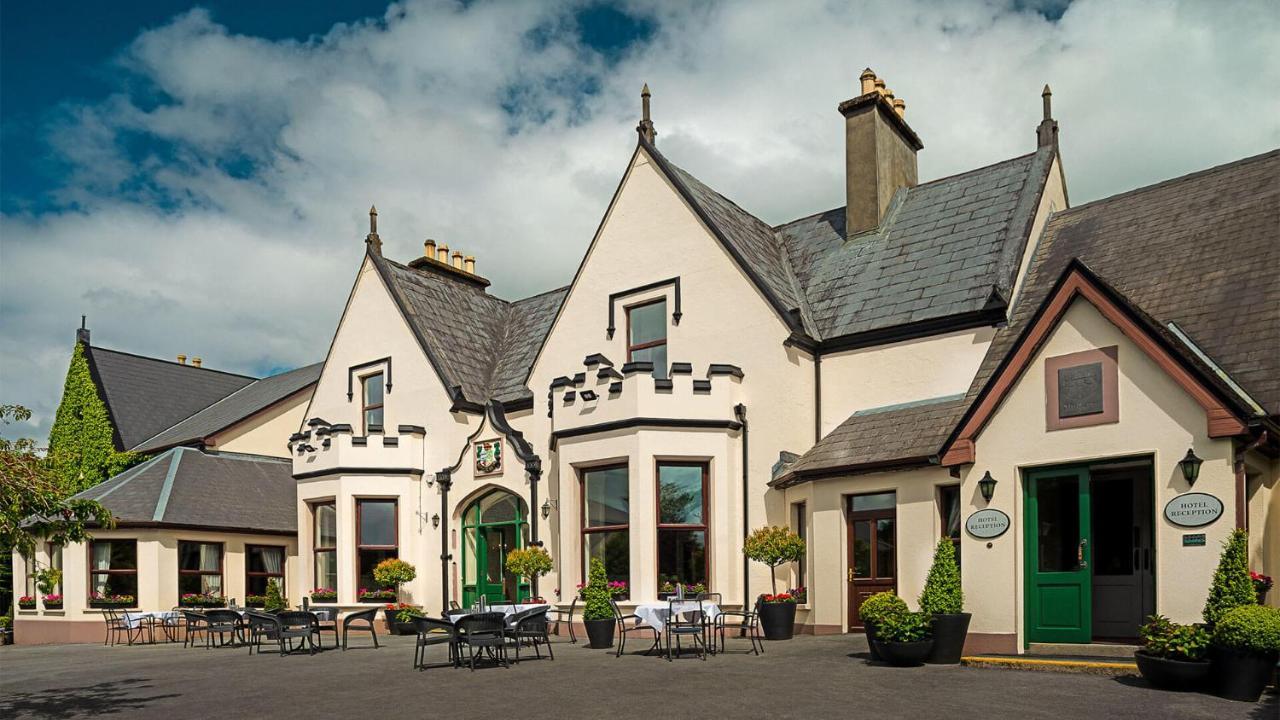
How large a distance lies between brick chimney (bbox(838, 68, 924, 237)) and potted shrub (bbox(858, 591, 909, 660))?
10.1 m

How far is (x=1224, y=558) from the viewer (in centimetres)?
1139

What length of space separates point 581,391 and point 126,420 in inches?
741

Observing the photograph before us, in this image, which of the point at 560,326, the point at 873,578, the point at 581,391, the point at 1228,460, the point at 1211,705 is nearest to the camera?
the point at 1211,705

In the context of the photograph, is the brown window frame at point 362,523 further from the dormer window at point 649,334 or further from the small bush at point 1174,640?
the small bush at point 1174,640

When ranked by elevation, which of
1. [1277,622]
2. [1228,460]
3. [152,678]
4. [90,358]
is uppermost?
[90,358]

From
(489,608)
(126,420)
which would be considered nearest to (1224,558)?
(489,608)

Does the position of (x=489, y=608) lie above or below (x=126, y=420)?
below

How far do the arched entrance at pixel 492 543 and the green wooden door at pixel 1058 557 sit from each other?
11.2m

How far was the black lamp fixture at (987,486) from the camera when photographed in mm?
14383

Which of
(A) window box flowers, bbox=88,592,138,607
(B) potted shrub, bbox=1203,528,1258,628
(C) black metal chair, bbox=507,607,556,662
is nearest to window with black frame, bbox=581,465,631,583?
(C) black metal chair, bbox=507,607,556,662

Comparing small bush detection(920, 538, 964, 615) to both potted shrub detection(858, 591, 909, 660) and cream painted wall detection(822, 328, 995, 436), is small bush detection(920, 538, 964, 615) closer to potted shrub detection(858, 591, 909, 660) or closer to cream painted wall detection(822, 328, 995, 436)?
potted shrub detection(858, 591, 909, 660)

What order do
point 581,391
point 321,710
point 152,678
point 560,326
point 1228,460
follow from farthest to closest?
point 560,326
point 581,391
point 152,678
point 1228,460
point 321,710

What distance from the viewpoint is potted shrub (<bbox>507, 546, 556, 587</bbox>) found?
68.0 ft

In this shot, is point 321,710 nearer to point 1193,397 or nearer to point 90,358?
point 1193,397
